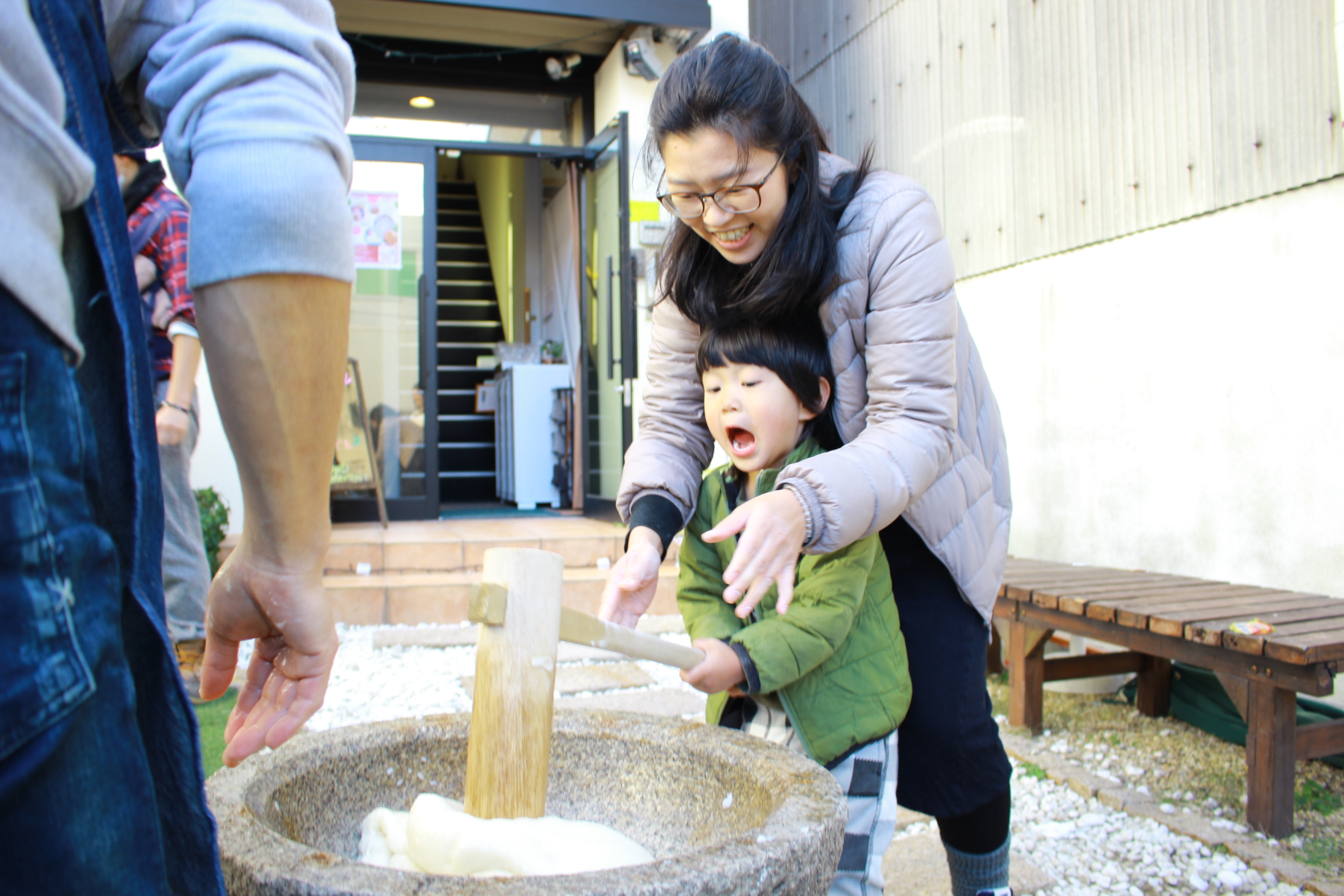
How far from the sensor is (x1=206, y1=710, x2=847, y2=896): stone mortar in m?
0.92

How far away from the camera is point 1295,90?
11.1ft

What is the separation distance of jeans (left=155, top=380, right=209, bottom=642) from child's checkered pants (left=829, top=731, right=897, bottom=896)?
8.51ft

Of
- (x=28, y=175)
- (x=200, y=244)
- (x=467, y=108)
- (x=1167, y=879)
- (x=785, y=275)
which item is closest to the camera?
(x=28, y=175)

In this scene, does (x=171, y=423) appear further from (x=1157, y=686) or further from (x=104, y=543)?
(x=1157, y=686)

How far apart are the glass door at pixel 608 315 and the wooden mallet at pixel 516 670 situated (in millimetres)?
5228

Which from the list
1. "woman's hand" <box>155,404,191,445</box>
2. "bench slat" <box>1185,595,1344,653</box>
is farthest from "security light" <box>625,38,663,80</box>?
"bench slat" <box>1185,595,1344,653</box>

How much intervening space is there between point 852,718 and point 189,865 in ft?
3.66

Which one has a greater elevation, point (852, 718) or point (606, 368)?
point (606, 368)

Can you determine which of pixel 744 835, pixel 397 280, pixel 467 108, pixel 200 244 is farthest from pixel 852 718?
pixel 467 108

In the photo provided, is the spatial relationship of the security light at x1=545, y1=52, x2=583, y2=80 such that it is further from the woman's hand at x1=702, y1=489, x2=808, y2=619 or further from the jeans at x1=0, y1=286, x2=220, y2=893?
the jeans at x1=0, y1=286, x2=220, y2=893

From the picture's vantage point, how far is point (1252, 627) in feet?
8.91

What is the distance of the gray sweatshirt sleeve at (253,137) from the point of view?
2.35 feet

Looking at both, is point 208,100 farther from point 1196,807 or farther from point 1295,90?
point 1295,90

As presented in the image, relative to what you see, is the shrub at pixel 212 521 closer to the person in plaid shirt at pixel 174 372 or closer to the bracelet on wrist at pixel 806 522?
the person in plaid shirt at pixel 174 372
